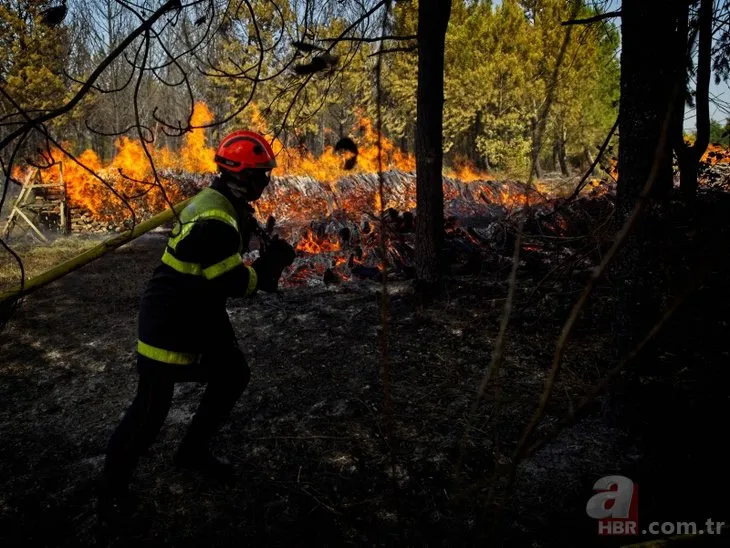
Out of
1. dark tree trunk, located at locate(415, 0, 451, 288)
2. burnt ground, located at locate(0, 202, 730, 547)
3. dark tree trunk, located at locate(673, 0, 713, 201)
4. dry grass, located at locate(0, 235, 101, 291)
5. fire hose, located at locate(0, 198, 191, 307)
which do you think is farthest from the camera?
dry grass, located at locate(0, 235, 101, 291)

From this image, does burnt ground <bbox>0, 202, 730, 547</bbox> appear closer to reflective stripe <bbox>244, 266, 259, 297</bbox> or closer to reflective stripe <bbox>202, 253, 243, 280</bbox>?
reflective stripe <bbox>244, 266, 259, 297</bbox>

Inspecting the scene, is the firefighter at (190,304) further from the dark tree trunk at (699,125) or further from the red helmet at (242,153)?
the dark tree trunk at (699,125)

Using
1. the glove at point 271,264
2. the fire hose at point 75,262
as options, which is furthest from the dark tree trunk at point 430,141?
the fire hose at point 75,262

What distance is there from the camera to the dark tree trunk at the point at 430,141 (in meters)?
5.45

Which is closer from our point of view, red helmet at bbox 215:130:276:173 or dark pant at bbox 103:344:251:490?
dark pant at bbox 103:344:251:490

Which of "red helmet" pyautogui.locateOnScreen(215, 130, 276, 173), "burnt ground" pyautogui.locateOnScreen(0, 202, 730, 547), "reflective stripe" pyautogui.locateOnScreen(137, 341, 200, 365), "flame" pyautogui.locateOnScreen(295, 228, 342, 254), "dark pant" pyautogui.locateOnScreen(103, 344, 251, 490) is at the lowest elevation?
"burnt ground" pyautogui.locateOnScreen(0, 202, 730, 547)

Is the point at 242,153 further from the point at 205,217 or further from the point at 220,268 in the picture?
the point at 220,268

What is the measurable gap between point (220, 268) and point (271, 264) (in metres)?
0.34

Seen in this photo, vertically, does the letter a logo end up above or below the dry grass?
below

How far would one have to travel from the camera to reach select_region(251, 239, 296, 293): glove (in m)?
2.63

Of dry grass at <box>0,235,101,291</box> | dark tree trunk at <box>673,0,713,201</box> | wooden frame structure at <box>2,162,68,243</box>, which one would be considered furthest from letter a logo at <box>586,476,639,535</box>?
wooden frame structure at <box>2,162,68,243</box>

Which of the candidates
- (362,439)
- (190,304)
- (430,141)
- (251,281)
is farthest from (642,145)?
(430,141)

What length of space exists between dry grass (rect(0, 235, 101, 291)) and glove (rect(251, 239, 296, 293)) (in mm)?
7714

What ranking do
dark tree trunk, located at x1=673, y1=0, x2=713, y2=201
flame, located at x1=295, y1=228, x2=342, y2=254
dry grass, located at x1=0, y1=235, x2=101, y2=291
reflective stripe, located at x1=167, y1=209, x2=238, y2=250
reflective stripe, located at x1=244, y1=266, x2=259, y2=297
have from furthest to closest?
dry grass, located at x1=0, y1=235, x2=101, y2=291, flame, located at x1=295, y1=228, x2=342, y2=254, dark tree trunk, located at x1=673, y1=0, x2=713, y2=201, reflective stripe, located at x1=244, y1=266, x2=259, y2=297, reflective stripe, located at x1=167, y1=209, x2=238, y2=250
